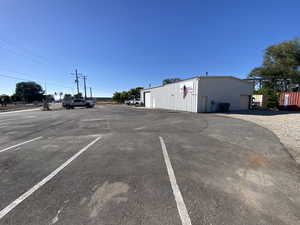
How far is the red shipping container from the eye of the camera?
1650 cm

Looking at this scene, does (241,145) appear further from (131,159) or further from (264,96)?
(264,96)

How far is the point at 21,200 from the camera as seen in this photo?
2.02 m

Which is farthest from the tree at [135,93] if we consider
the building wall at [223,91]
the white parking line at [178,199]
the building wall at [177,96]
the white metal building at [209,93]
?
the white parking line at [178,199]

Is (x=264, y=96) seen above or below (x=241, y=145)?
above

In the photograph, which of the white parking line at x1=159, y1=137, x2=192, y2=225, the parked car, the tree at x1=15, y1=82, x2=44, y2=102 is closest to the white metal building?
the white parking line at x1=159, y1=137, x2=192, y2=225

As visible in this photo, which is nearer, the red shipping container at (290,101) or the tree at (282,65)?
the red shipping container at (290,101)

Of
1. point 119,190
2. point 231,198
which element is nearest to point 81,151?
point 119,190

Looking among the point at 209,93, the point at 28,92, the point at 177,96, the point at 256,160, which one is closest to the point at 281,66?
the point at 209,93

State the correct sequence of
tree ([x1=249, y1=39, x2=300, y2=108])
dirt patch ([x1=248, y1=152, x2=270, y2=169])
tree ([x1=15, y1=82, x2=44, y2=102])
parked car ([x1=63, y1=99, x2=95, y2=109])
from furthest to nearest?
tree ([x1=15, y1=82, x2=44, y2=102]) → parked car ([x1=63, y1=99, x2=95, y2=109]) → tree ([x1=249, y1=39, x2=300, y2=108]) → dirt patch ([x1=248, y1=152, x2=270, y2=169])

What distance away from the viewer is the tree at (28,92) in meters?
79.4

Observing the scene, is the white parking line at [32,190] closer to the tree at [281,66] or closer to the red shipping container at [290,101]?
the red shipping container at [290,101]

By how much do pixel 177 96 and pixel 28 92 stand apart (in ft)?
344

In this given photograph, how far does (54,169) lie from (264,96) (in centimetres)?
2618

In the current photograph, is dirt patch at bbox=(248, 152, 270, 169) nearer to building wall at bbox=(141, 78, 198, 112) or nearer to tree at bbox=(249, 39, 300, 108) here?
building wall at bbox=(141, 78, 198, 112)
